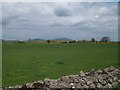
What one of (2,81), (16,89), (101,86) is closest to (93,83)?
(101,86)

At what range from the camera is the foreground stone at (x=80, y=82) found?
12.1 meters

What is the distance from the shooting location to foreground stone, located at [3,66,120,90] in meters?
12.1

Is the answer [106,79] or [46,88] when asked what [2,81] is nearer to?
[46,88]

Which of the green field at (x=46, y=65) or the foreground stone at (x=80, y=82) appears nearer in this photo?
the foreground stone at (x=80, y=82)

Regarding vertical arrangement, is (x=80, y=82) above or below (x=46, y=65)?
above

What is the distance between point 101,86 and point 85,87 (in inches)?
36.9

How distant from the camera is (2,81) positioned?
1554cm

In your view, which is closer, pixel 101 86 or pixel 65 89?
pixel 65 89

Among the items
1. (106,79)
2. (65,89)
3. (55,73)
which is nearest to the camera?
(65,89)

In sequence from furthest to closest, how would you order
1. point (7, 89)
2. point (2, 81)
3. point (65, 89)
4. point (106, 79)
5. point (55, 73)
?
point (55, 73) → point (2, 81) → point (106, 79) → point (7, 89) → point (65, 89)

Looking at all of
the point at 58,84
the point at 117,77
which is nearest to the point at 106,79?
the point at 117,77

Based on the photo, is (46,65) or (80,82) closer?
(80,82)

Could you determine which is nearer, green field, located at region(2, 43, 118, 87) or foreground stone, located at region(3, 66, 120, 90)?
foreground stone, located at region(3, 66, 120, 90)

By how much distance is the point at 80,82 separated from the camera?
Answer: 41.7ft
